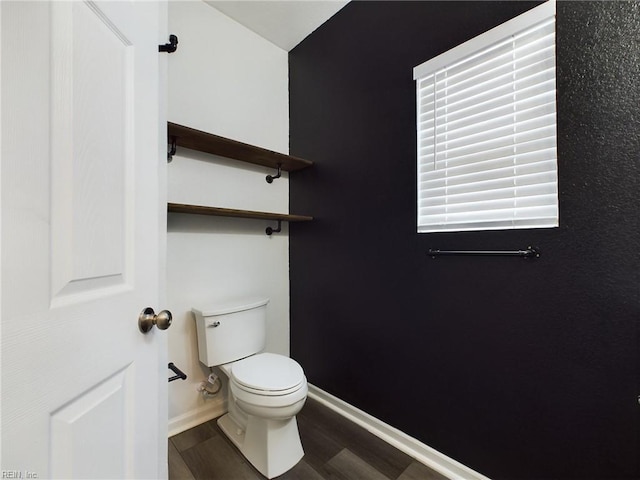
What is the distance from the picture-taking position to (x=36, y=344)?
1.53 ft

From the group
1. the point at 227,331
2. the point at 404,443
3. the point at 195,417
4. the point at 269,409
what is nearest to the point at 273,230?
the point at 227,331

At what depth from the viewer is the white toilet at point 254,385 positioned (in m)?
1.33

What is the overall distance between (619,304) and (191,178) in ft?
6.67

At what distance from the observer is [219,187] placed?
1.84 m

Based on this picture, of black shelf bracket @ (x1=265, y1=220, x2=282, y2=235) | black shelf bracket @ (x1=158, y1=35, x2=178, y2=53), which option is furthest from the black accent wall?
black shelf bracket @ (x1=158, y1=35, x2=178, y2=53)

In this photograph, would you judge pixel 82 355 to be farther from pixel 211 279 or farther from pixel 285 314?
pixel 285 314

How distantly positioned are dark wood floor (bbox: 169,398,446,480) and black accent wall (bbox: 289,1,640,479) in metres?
0.15

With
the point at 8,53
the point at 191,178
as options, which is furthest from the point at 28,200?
the point at 191,178

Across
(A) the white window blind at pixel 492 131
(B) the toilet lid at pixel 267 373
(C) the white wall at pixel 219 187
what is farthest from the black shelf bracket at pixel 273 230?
(A) the white window blind at pixel 492 131

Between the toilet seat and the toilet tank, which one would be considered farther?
the toilet tank

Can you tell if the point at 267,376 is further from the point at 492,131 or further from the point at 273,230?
the point at 492,131
